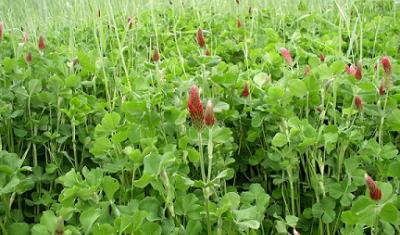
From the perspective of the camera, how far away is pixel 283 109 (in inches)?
49.6

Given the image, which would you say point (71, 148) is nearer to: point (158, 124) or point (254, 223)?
point (158, 124)

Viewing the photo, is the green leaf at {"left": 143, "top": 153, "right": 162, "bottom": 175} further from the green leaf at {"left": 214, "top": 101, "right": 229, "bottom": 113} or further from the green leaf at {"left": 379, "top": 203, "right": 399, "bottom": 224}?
the green leaf at {"left": 379, "top": 203, "right": 399, "bottom": 224}

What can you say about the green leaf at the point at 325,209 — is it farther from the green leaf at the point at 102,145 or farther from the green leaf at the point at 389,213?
the green leaf at the point at 102,145

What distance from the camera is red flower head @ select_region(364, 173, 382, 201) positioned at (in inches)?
35.1

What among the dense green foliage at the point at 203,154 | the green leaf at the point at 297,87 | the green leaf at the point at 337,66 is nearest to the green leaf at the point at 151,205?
the dense green foliage at the point at 203,154

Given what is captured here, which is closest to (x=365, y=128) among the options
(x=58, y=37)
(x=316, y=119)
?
(x=316, y=119)

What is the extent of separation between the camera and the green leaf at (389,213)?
92 cm

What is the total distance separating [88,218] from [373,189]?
50cm

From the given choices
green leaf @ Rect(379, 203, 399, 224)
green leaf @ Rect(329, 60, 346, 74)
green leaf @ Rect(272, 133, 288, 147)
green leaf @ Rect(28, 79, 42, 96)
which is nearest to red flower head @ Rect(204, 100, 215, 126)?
green leaf @ Rect(272, 133, 288, 147)

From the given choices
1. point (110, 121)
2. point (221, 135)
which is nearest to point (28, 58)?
point (110, 121)

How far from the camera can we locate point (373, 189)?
897 millimetres

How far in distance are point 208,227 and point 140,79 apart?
0.67 meters

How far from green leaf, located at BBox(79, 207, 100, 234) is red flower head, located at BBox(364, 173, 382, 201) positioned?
468 millimetres

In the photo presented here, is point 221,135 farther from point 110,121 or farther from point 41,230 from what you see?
point 41,230
